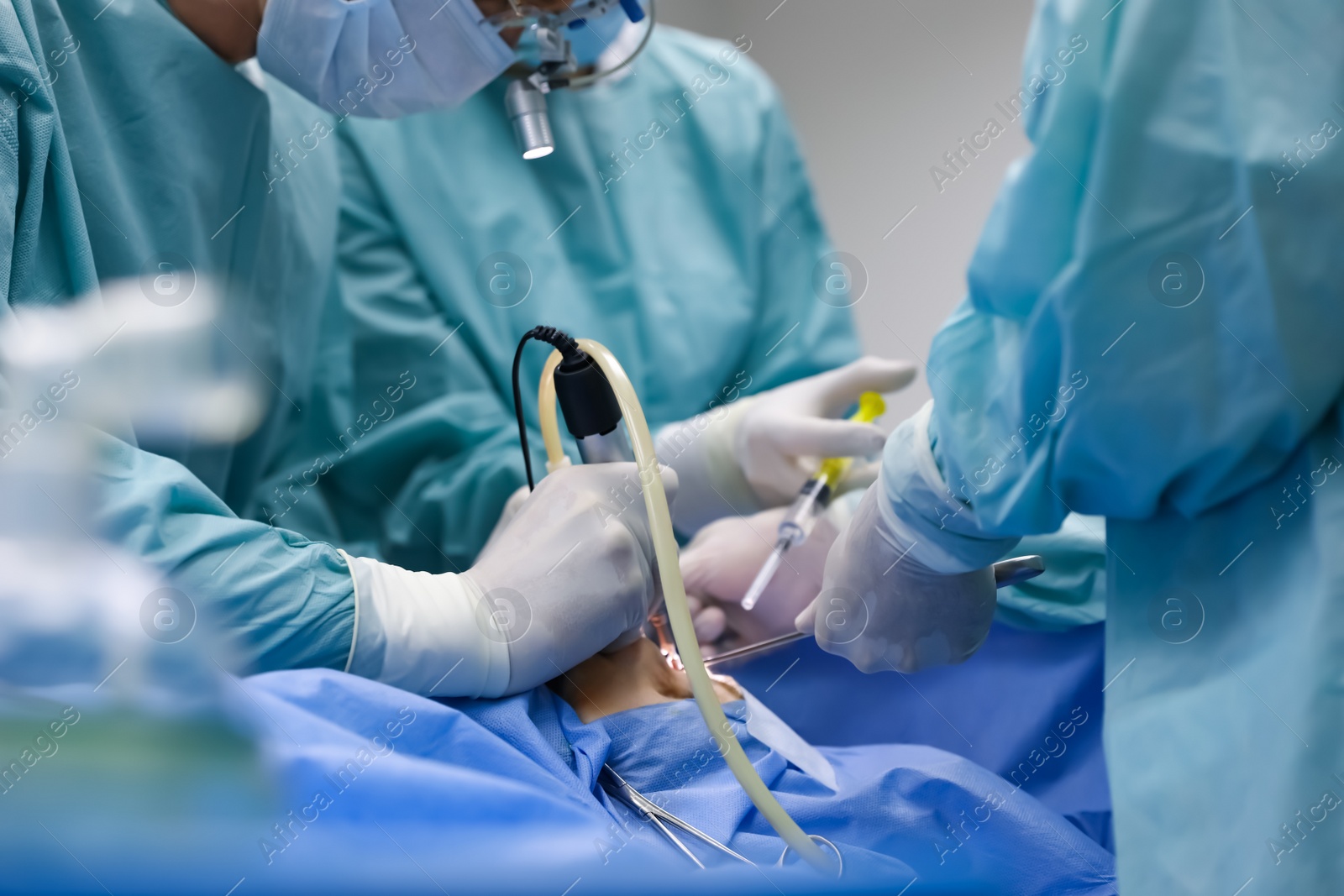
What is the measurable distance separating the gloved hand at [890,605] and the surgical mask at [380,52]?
0.76m

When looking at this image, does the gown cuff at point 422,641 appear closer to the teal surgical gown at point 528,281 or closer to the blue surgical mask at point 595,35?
the teal surgical gown at point 528,281

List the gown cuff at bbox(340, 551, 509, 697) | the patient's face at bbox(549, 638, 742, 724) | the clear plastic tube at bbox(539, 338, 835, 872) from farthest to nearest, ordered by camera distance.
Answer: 1. the patient's face at bbox(549, 638, 742, 724)
2. the gown cuff at bbox(340, 551, 509, 697)
3. the clear plastic tube at bbox(539, 338, 835, 872)

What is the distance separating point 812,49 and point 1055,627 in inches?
61.8

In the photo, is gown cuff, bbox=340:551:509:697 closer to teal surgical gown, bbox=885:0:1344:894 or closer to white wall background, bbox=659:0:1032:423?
teal surgical gown, bbox=885:0:1344:894

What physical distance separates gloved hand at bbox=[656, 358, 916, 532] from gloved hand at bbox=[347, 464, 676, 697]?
420mm

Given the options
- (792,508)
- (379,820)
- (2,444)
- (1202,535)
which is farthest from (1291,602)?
(2,444)

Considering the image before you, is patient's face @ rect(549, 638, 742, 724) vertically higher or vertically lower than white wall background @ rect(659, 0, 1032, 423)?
lower

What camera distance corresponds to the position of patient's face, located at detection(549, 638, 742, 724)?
3.56 ft

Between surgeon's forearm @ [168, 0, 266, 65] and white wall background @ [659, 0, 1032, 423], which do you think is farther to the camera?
white wall background @ [659, 0, 1032, 423]

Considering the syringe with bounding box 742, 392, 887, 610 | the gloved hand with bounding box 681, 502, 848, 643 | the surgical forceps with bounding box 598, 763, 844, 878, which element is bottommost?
the gloved hand with bounding box 681, 502, 848, 643

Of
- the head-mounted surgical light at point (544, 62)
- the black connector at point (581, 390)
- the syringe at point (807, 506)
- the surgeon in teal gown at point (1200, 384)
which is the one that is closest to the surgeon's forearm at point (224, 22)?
the head-mounted surgical light at point (544, 62)

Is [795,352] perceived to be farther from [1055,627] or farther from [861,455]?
[1055,627]

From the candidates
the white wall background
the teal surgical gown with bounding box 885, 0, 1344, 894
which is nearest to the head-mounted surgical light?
the teal surgical gown with bounding box 885, 0, 1344, 894

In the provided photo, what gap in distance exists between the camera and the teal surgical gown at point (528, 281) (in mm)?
1624
